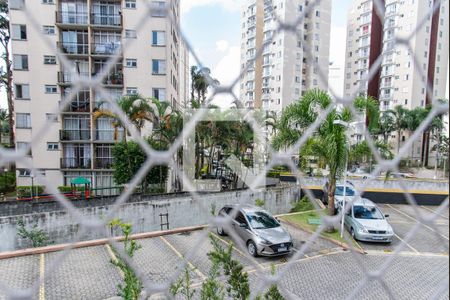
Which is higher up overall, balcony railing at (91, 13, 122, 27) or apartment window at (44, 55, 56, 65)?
balcony railing at (91, 13, 122, 27)

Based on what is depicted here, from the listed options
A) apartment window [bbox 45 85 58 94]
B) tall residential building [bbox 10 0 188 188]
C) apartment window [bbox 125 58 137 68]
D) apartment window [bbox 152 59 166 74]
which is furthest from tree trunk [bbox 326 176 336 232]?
apartment window [bbox 45 85 58 94]

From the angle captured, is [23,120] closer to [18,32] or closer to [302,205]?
[18,32]

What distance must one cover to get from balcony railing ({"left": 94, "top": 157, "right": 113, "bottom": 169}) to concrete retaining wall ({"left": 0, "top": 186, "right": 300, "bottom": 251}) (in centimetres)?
434

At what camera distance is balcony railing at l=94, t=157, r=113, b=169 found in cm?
1105

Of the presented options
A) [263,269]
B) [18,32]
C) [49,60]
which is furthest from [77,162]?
[263,269]

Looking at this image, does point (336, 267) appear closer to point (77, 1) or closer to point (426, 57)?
point (77, 1)

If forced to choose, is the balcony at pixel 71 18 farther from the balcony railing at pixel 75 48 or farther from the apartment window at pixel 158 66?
the apartment window at pixel 158 66

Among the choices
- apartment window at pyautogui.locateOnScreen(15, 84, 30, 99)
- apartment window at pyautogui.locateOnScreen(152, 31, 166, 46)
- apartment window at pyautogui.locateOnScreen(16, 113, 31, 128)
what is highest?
apartment window at pyautogui.locateOnScreen(152, 31, 166, 46)

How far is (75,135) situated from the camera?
35.6 ft

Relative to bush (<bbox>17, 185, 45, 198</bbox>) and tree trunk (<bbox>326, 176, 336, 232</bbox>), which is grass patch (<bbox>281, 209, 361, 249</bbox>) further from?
bush (<bbox>17, 185, 45, 198</bbox>)

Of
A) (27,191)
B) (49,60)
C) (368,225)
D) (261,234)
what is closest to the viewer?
(261,234)

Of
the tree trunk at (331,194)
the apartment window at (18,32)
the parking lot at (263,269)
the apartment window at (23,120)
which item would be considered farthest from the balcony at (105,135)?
the tree trunk at (331,194)

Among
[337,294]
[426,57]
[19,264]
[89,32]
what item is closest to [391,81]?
[426,57]

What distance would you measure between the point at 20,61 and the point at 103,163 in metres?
4.64
